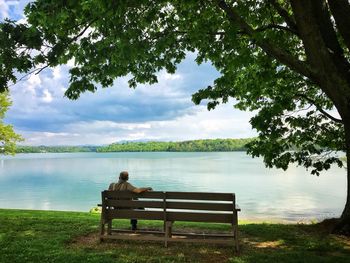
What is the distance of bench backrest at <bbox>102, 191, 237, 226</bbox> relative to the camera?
862 centimetres

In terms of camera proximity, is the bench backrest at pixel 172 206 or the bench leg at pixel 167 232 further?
the bench leg at pixel 167 232

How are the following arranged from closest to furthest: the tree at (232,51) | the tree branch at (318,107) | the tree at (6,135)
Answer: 1. the tree at (232,51)
2. the tree branch at (318,107)
3. the tree at (6,135)

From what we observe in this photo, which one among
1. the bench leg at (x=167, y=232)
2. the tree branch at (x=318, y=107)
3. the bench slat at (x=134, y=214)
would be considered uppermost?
the tree branch at (x=318, y=107)

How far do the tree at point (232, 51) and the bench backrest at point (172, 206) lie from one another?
325cm

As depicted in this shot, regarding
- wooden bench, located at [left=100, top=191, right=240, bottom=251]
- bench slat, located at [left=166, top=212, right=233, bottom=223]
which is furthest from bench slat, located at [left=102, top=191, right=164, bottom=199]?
bench slat, located at [left=166, top=212, right=233, bottom=223]

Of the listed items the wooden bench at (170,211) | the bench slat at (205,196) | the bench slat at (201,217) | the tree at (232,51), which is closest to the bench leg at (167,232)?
the wooden bench at (170,211)

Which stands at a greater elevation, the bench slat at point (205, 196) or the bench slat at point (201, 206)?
the bench slat at point (205, 196)

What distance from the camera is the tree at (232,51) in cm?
783

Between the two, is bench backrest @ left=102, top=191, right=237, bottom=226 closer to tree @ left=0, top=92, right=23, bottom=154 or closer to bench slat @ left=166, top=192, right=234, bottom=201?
bench slat @ left=166, top=192, right=234, bottom=201

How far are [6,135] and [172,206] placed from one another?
34.4 m

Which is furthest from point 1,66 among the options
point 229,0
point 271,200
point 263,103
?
point 271,200

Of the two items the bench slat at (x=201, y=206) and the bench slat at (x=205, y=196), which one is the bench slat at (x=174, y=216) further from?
the bench slat at (x=205, y=196)

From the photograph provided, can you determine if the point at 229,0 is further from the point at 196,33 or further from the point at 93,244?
the point at 93,244

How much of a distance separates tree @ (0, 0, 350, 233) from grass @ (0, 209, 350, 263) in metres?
1.96
